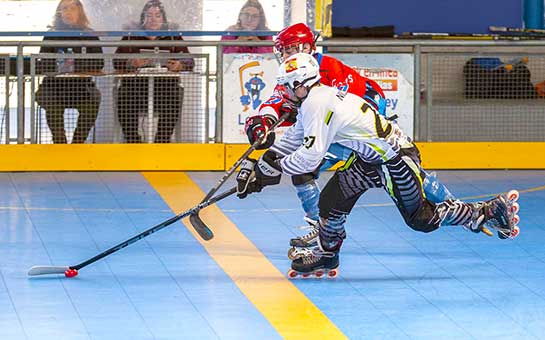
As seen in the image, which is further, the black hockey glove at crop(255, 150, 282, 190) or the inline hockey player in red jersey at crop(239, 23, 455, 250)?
the inline hockey player in red jersey at crop(239, 23, 455, 250)

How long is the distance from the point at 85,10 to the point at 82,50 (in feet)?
1.47

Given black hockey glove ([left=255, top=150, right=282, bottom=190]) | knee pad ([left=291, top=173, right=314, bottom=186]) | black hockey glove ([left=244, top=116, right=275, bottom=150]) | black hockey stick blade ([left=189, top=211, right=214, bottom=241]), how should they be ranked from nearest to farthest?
black hockey glove ([left=255, top=150, right=282, bottom=190])
black hockey stick blade ([left=189, top=211, right=214, bottom=241])
black hockey glove ([left=244, top=116, right=275, bottom=150])
knee pad ([left=291, top=173, right=314, bottom=186])

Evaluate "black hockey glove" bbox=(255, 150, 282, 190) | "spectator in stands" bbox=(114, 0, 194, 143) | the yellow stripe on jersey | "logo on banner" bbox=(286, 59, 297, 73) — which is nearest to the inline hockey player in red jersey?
"black hockey glove" bbox=(255, 150, 282, 190)

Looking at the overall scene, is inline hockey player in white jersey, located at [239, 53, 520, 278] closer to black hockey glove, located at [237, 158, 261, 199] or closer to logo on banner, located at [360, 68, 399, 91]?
black hockey glove, located at [237, 158, 261, 199]

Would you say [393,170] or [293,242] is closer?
[393,170]

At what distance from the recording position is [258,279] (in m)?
9.70

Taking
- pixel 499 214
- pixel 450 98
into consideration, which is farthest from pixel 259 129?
pixel 450 98

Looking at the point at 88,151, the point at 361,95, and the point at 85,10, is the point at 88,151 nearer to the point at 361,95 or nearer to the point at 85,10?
the point at 85,10

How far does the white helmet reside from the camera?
Result: 9141 mm

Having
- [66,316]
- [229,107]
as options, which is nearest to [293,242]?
[66,316]

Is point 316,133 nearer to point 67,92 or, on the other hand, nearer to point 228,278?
point 228,278

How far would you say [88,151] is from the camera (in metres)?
14.3

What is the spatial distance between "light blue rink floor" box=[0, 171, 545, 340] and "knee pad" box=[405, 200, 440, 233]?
0.38 m

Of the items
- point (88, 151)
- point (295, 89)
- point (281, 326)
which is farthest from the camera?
point (88, 151)
